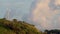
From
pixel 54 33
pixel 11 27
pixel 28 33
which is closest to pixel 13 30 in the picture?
pixel 11 27

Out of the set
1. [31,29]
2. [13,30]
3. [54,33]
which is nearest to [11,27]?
[13,30]

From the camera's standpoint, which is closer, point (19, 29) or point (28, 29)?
point (19, 29)

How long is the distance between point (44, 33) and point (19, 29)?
3609 centimetres

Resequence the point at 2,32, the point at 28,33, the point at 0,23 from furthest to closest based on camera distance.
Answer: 1. the point at 28,33
2. the point at 0,23
3. the point at 2,32

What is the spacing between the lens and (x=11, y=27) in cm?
7988

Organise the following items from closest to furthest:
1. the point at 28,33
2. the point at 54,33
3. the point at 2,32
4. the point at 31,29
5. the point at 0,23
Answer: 1. the point at 2,32
2. the point at 0,23
3. the point at 28,33
4. the point at 31,29
5. the point at 54,33

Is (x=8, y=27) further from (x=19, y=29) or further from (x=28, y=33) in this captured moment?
(x=28, y=33)

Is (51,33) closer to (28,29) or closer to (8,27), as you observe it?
(28,29)

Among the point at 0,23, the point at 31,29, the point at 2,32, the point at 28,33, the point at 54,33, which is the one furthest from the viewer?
the point at 54,33

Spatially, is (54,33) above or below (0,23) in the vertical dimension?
below

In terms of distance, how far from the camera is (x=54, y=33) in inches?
4525

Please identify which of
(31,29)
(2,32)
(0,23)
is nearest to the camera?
(2,32)

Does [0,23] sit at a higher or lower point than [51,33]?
higher

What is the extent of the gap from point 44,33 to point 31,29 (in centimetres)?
2278
